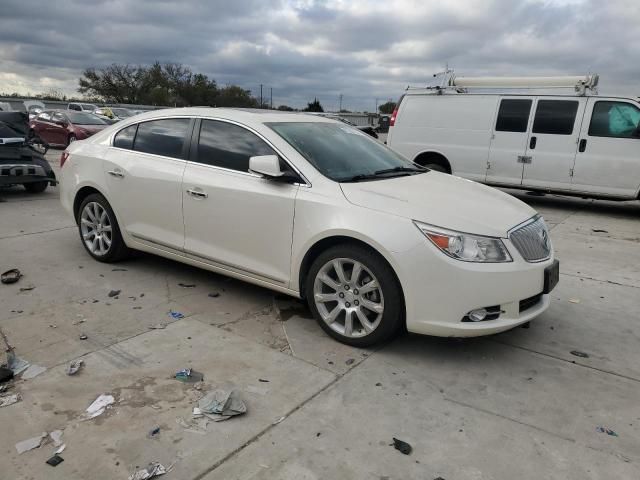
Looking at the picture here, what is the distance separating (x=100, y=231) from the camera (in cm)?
541

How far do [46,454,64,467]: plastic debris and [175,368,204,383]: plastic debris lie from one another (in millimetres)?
851

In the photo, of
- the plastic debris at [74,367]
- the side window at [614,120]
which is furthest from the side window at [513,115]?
the plastic debris at [74,367]

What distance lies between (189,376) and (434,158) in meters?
8.72

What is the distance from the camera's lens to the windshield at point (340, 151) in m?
4.09

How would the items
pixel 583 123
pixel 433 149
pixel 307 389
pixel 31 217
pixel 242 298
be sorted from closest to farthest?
pixel 307 389 < pixel 242 298 < pixel 31 217 < pixel 583 123 < pixel 433 149

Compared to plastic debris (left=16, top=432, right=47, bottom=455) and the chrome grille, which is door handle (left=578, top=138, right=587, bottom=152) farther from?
plastic debris (left=16, top=432, right=47, bottom=455)

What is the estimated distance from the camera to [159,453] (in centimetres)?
257

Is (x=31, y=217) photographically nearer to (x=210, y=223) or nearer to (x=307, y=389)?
(x=210, y=223)

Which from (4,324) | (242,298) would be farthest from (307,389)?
(4,324)

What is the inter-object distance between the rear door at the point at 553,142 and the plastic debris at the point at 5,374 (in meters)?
9.16

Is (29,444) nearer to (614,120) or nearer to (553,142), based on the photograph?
(553,142)

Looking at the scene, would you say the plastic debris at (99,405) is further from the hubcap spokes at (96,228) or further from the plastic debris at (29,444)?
the hubcap spokes at (96,228)

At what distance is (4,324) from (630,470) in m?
4.16

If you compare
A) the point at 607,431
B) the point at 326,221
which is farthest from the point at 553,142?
the point at 607,431
